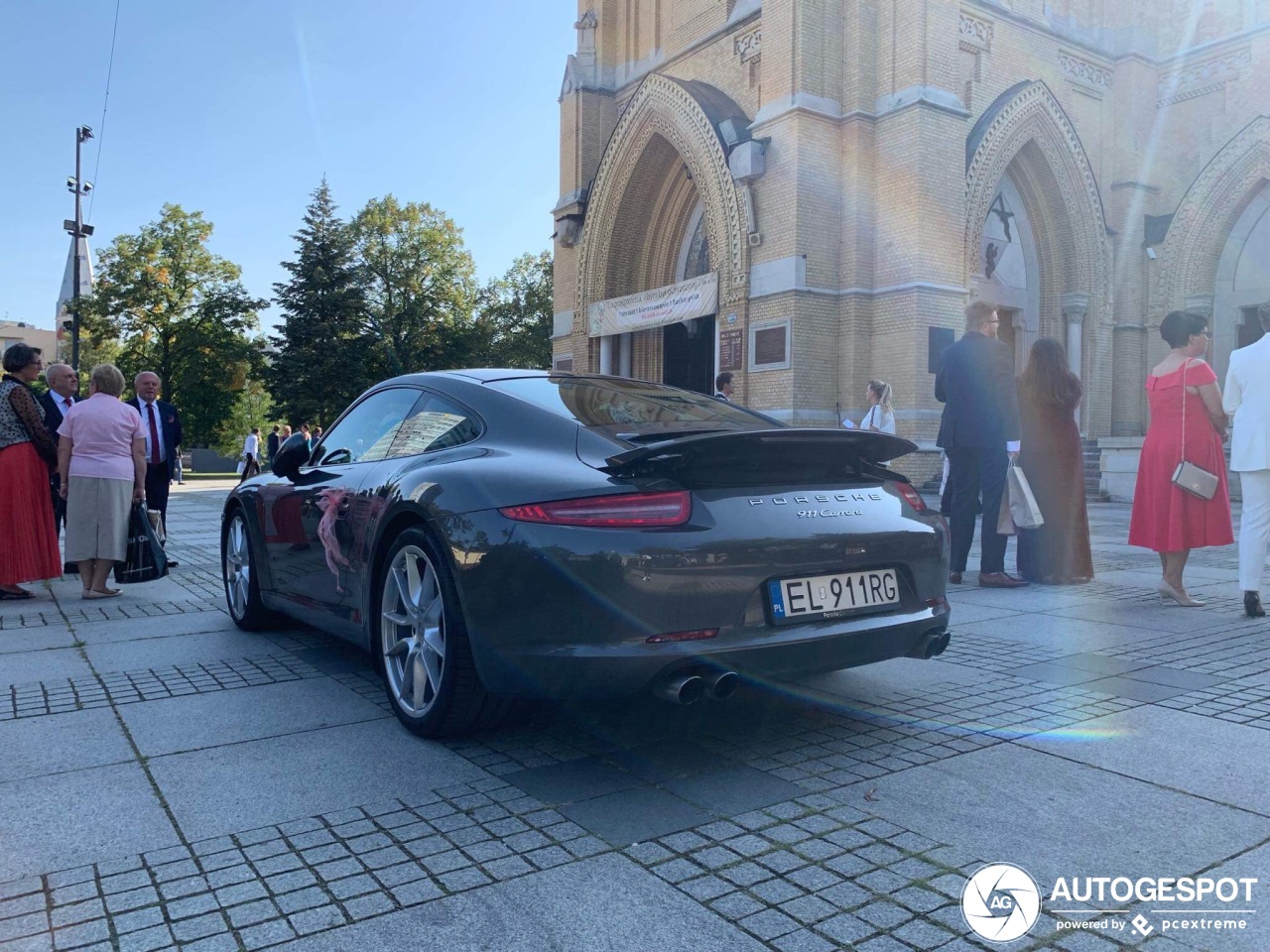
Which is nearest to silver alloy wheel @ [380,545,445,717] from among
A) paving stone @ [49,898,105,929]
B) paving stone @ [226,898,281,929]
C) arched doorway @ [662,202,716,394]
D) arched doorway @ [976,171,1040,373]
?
paving stone @ [226,898,281,929]

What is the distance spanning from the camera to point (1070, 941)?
211cm

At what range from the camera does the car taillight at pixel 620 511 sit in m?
3.05

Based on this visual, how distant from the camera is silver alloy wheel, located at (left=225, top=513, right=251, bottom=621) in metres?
5.65

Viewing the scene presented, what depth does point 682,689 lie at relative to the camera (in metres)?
2.98

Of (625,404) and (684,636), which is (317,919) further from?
(625,404)

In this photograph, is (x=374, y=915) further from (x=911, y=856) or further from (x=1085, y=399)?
(x=1085, y=399)

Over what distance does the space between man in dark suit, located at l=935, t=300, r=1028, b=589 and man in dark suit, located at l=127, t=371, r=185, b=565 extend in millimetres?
6826

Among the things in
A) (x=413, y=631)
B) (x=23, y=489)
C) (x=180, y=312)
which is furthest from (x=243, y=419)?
(x=413, y=631)

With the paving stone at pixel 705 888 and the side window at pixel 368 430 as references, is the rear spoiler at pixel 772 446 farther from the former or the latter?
the side window at pixel 368 430

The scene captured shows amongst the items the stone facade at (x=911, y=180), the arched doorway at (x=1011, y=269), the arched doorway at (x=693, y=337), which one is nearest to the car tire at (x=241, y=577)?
the stone facade at (x=911, y=180)

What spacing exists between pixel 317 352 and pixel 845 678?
42333mm

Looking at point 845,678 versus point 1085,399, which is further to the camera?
point 1085,399

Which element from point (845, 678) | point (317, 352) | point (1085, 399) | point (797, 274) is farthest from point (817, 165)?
point (317, 352)

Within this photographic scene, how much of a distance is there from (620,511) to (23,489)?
6111mm
